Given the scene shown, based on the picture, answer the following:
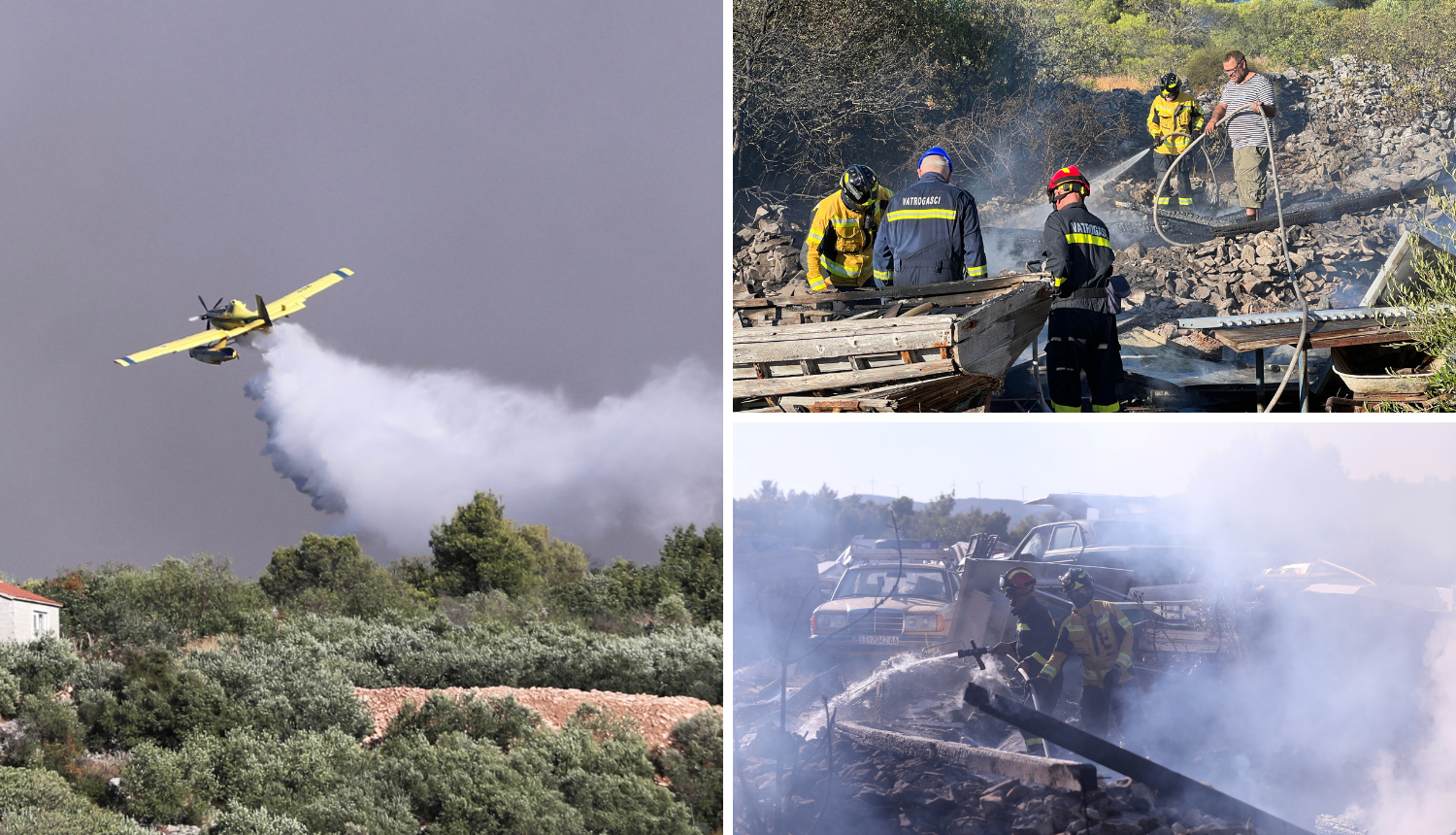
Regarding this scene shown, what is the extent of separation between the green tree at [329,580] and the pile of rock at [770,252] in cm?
349

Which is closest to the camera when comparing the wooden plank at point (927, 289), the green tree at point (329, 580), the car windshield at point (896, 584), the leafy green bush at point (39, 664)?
the wooden plank at point (927, 289)

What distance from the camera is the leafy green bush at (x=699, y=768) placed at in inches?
221

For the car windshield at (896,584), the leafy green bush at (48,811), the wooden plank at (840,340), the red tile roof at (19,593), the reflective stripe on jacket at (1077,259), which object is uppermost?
the reflective stripe on jacket at (1077,259)

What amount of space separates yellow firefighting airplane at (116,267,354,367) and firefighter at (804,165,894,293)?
369 centimetres

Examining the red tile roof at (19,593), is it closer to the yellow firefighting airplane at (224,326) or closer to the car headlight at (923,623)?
the yellow firefighting airplane at (224,326)

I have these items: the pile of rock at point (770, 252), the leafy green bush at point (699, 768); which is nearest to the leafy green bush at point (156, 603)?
the leafy green bush at point (699, 768)

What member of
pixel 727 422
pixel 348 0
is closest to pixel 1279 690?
pixel 727 422

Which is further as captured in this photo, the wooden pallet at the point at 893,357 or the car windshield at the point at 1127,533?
the car windshield at the point at 1127,533

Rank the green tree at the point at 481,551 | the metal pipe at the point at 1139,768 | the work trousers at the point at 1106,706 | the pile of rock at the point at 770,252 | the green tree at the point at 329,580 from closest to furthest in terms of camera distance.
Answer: the metal pipe at the point at 1139,768
the work trousers at the point at 1106,706
the pile of rock at the point at 770,252
the green tree at the point at 329,580
the green tree at the point at 481,551

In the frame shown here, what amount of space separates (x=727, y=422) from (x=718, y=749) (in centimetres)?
235

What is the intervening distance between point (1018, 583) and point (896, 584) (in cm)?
67

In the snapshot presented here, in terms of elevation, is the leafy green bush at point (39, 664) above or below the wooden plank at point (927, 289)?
below

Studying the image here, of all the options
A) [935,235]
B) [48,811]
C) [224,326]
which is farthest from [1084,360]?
[48,811]

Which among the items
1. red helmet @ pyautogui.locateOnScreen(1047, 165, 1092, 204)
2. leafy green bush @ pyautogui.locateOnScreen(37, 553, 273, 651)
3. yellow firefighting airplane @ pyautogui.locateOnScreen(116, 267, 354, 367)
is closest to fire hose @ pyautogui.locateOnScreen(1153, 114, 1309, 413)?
red helmet @ pyautogui.locateOnScreen(1047, 165, 1092, 204)
